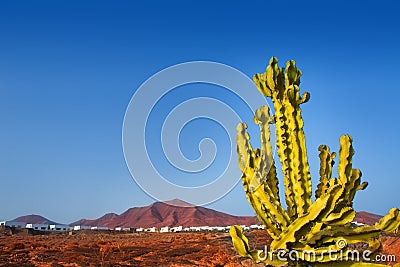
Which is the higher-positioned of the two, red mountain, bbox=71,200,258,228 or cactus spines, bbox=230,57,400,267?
cactus spines, bbox=230,57,400,267

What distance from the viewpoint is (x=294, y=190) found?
13.7 feet

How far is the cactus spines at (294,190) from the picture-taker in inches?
143

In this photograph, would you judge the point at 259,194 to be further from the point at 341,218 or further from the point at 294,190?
the point at 341,218

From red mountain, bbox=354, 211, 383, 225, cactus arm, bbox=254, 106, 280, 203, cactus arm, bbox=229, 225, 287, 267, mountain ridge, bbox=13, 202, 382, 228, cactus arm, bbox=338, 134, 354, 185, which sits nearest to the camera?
cactus arm, bbox=229, 225, 287, 267

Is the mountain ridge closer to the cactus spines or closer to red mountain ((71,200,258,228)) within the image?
red mountain ((71,200,258,228))

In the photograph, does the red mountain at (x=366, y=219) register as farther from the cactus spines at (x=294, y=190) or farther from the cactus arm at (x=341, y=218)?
the cactus arm at (x=341, y=218)

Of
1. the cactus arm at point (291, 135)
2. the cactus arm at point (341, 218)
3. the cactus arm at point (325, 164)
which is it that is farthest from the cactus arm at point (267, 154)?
the cactus arm at point (341, 218)

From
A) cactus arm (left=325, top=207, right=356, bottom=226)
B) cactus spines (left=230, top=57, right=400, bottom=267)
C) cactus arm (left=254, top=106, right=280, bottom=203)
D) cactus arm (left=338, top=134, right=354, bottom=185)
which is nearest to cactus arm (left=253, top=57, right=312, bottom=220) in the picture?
cactus spines (left=230, top=57, right=400, bottom=267)

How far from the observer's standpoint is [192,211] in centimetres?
9838

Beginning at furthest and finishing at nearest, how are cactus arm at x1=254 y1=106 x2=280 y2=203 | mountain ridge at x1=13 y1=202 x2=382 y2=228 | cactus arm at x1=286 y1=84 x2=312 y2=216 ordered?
mountain ridge at x1=13 y1=202 x2=382 y2=228 < cactus arm at x1=254 y1=106 x2=280 y2=203 < cactus arm at x1=286 y1=84 x2=312 y2=216

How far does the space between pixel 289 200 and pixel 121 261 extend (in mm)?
11903

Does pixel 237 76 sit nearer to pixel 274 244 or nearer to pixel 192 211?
pixel 274 244

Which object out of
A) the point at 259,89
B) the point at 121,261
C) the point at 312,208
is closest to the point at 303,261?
the point at 312,208

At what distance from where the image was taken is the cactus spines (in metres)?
3.63
